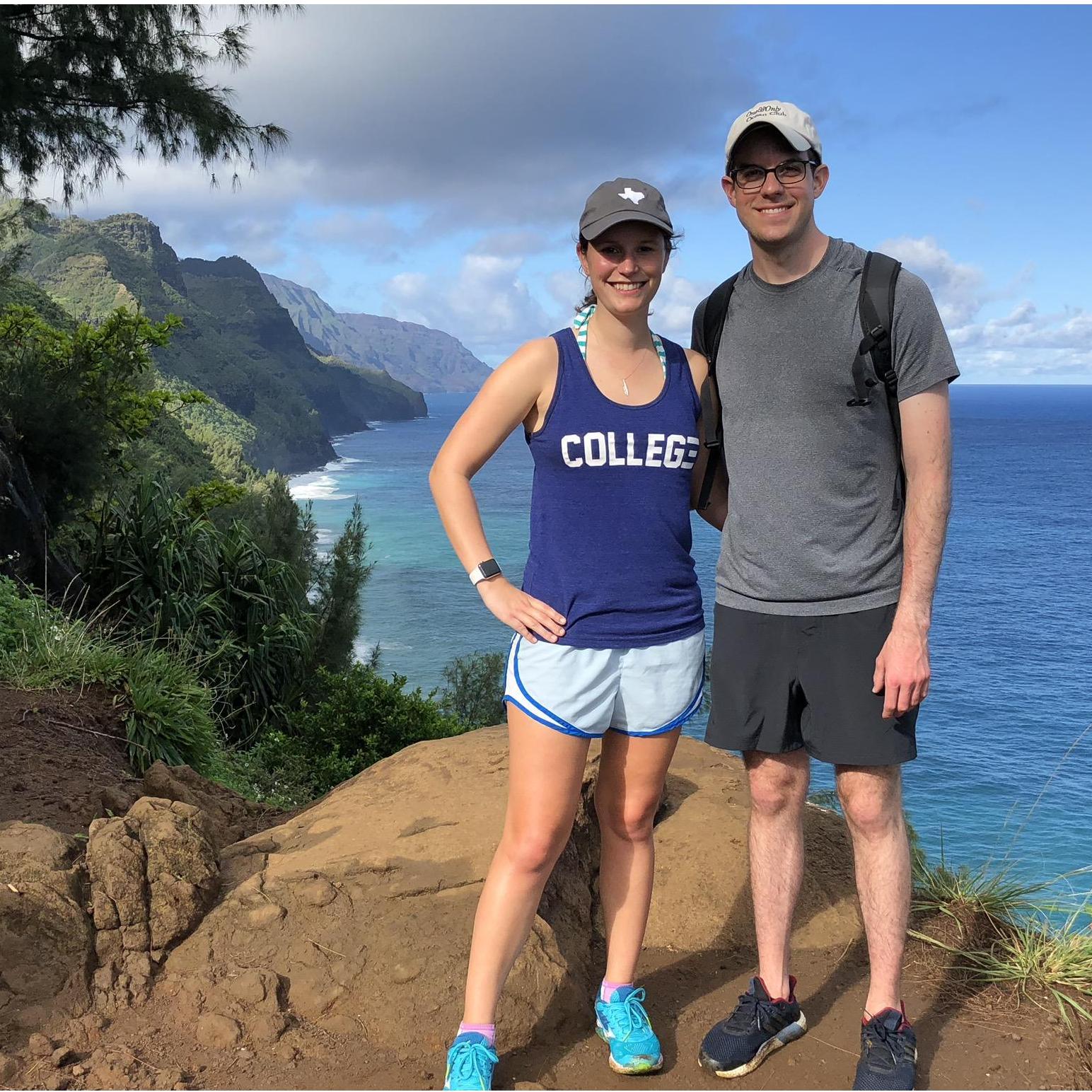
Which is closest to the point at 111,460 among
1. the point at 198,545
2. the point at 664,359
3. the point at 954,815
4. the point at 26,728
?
the point at 198,545

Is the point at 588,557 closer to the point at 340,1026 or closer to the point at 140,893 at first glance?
the point at 340,1026

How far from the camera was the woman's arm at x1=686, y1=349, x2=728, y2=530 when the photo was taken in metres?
2.97

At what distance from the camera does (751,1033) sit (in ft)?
10.3

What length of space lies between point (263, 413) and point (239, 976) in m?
99.9

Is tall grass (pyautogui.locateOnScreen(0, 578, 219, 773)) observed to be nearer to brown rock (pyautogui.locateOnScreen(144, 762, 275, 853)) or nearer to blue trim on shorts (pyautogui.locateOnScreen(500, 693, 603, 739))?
brown rock (pyautogui.locateOnScreen(144, 762, 275, 853))

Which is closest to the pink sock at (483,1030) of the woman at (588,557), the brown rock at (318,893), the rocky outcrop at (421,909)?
the woman at (588,557)

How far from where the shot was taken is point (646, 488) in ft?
9.01

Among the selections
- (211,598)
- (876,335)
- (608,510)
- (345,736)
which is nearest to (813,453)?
(876,335)

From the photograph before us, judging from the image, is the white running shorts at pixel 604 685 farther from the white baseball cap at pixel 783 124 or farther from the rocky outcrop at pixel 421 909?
the white baseball cap at pixel 783 124

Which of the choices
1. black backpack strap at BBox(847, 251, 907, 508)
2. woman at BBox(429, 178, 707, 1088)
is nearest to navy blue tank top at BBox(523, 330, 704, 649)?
woman at BBox(429, 178, 707, 1088)

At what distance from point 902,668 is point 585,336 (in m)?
1.17

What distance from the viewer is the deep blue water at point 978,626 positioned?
26.2 meters

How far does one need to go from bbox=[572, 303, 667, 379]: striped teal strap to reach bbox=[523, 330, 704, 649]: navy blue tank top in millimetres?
35

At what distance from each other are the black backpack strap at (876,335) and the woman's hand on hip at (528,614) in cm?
94
